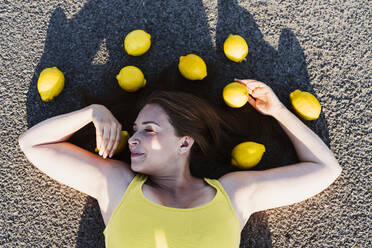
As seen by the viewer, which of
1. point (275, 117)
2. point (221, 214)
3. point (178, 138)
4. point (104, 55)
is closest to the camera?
point (221, 214)

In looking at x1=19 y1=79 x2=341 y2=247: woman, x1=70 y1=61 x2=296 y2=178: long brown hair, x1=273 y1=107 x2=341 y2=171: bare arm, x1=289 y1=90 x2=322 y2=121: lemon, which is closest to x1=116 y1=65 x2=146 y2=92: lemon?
x1=70 y1=61 x2=296 y2=178: long brown hair

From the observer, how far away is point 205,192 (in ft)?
6.04

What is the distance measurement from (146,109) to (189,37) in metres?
0.74

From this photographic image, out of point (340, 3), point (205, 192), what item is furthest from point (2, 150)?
point (340, 3)

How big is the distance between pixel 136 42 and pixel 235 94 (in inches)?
29.4

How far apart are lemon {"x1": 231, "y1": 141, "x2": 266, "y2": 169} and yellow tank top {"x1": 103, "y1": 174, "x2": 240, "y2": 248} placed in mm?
410

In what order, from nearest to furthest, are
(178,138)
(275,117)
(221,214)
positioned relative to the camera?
1. (221,214)
2. (178,138)
3. (275,117)

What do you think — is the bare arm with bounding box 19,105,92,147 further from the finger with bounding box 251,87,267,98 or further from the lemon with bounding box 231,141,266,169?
the finger with bounding box 251,87,267,98

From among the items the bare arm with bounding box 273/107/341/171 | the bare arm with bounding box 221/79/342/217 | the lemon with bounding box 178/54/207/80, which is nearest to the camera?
the bare arm with bounding box 221/79/342/217

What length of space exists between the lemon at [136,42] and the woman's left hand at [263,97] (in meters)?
0.66

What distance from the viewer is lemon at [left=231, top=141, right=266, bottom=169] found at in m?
2.08

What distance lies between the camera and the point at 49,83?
83.8 inches

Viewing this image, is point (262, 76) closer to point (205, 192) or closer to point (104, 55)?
point (205, 192)

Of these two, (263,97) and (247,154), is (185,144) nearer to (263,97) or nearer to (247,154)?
(247,154)
